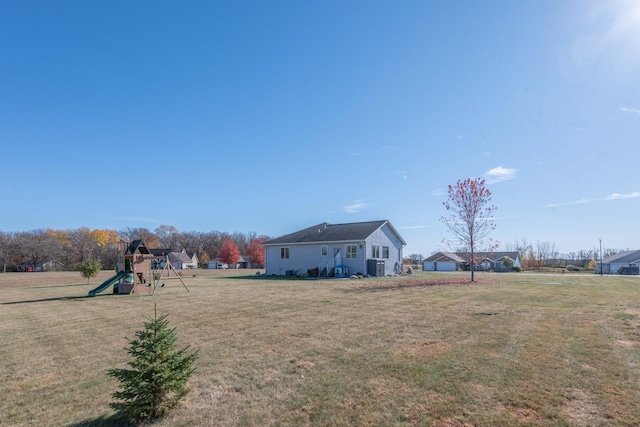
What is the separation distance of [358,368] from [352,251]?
75.8 ft

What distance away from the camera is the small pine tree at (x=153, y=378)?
11.6 feet

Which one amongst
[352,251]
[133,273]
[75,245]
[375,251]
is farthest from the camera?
[75,245]

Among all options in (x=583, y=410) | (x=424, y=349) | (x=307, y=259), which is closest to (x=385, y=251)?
(x=307, y=259)

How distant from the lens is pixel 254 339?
6910 millimetres

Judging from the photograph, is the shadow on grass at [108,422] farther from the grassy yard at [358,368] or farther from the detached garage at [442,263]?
the detached garage at [442,263]

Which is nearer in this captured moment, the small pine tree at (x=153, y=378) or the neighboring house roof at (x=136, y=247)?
the small pine tree at (x=153, y=378)

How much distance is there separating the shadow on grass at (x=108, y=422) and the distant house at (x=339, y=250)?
2378 cm

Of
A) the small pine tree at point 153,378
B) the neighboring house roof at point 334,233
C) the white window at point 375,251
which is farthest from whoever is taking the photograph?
the white window at point 375,251

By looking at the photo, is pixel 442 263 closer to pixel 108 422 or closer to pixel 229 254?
pixel 229 254

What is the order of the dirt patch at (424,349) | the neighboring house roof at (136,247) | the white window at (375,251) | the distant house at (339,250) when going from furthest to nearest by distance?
the white window at (375,251), the distant house at (339,250), the neighboring house roof at (136,247), the dirt patch at (424,349)

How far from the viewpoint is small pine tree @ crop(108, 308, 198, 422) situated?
11.6 feet

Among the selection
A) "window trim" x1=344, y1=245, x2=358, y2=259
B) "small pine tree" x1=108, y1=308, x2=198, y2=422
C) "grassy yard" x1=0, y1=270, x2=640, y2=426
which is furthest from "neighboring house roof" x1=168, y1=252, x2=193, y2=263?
"small pine tree" x1=108, y1=308, x2=198, y2=422

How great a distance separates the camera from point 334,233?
3038cm

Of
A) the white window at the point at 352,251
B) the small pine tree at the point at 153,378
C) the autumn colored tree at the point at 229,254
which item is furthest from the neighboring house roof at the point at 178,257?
the small pine tree at the point at 153,378
